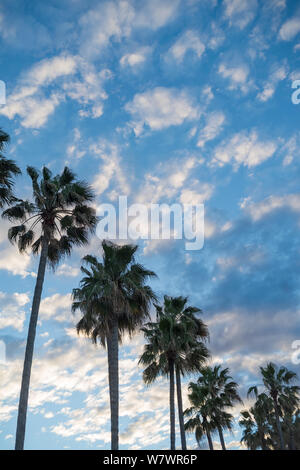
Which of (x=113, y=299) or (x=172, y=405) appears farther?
(x=172, y=405)

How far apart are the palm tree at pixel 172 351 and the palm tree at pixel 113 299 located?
628 centimetres

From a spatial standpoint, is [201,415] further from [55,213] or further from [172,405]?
[55,213]

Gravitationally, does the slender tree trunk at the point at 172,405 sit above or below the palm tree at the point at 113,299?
below

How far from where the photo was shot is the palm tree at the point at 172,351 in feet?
90.3

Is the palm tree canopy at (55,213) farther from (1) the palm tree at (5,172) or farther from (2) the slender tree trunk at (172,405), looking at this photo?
(2) the slender tree trunk at (172,405)

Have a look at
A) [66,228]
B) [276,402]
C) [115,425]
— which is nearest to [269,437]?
[276,402]

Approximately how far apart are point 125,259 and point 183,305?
1108 centimetres

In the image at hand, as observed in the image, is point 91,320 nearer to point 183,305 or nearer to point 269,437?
point 183,305

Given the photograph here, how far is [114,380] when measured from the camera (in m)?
19.7

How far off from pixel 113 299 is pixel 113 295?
0.22 meters

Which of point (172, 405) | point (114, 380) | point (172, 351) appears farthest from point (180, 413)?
point (114, 380)

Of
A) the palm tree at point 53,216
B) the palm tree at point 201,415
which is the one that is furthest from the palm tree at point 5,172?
the palm tree at point 201,415

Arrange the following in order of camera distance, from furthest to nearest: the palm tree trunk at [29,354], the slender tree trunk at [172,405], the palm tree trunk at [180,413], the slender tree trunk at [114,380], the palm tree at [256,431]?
the palm tree at [256,431] < the palm tree trunk at [180,413] < the slender tree trunk at [172,405] < the slender tree trunk at [114,380] < the palm tree trunk at [29,354]

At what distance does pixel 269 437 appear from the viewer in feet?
183
